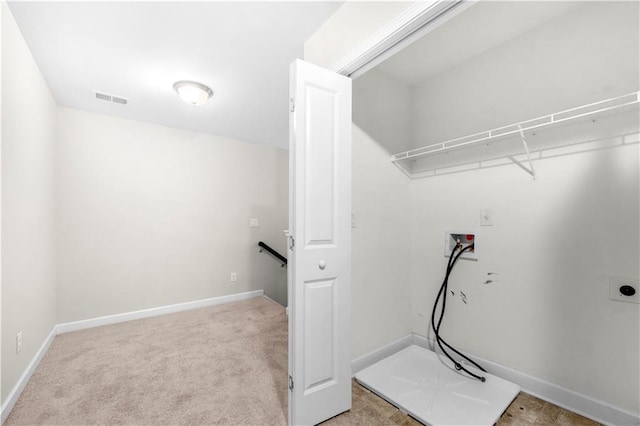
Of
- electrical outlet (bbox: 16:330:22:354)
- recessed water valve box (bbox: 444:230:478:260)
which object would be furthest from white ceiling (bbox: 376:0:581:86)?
electrical outlet (bbox: 16:330:22:354)

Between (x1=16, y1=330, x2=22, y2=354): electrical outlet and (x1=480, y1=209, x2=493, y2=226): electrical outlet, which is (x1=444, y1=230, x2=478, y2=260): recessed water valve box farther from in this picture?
(x1=16, y1=330, x2=22, y2=354): electrical outlet

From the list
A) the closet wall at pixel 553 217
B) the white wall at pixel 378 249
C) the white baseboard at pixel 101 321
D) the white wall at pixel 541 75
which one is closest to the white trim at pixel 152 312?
the white baseboard at pixel 101 321

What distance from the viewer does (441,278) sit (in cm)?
227

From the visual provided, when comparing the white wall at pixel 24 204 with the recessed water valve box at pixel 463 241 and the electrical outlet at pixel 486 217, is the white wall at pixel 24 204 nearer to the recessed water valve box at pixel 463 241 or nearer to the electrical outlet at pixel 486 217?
the recessed water valve box at pixel 463 241

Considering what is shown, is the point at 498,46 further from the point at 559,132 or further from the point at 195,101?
the point at 195,101

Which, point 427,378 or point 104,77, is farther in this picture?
point 104,77

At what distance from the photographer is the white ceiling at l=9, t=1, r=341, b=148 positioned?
5.44ft

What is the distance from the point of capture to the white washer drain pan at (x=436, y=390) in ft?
5.05

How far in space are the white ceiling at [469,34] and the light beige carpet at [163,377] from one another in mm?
2535

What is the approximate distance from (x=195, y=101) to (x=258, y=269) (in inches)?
100

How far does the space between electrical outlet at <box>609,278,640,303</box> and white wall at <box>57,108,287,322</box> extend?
373 centimetres

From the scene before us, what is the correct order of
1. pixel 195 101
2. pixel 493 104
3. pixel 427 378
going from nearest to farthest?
1. pixel 427 378
2. pixel 493 104
3. pixel 195 101

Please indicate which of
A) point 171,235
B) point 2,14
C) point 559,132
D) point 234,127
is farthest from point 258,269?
point 559,132

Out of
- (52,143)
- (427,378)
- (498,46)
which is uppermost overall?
(498,46)
